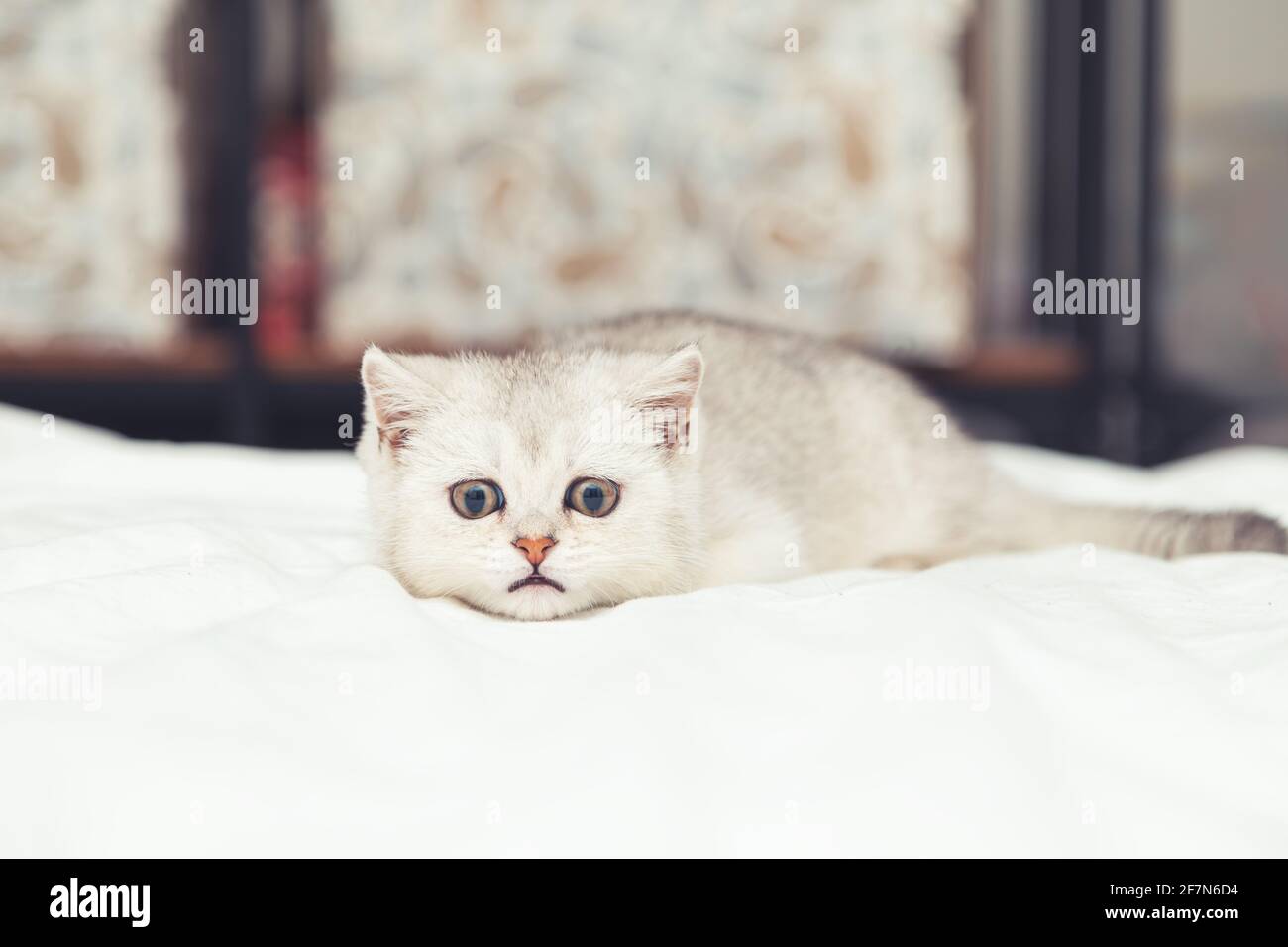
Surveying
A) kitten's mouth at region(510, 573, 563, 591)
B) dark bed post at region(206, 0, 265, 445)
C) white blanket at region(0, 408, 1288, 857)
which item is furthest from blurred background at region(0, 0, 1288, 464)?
white blanket at region(0, 408, 1288, 857)

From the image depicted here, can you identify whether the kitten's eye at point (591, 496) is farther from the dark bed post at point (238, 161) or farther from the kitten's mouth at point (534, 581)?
the dark bed post at point (238, 161)

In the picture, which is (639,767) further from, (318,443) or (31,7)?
(31,7)

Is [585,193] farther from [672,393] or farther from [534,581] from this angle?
[534,581]

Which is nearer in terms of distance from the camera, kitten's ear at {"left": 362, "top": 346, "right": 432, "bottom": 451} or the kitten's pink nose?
the kitten's pink nose

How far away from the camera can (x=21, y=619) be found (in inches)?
44.6

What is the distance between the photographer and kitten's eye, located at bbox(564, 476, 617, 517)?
144 cm

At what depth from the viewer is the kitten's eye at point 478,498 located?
4.71ft

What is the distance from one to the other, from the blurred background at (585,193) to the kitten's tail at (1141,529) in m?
1.97

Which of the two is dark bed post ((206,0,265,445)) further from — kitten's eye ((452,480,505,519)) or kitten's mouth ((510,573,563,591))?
kitten's mouth ((510,573,563,591))

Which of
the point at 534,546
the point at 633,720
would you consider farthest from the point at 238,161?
the point at 633,720

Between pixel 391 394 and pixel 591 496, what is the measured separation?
33 cm

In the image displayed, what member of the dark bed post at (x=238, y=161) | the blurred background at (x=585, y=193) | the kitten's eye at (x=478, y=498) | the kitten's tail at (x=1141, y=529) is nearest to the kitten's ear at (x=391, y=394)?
the kitten's eye at (x=478, y=498)

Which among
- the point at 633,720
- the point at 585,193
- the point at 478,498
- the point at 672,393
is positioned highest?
the point at 585,193

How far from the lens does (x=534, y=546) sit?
1362mm
